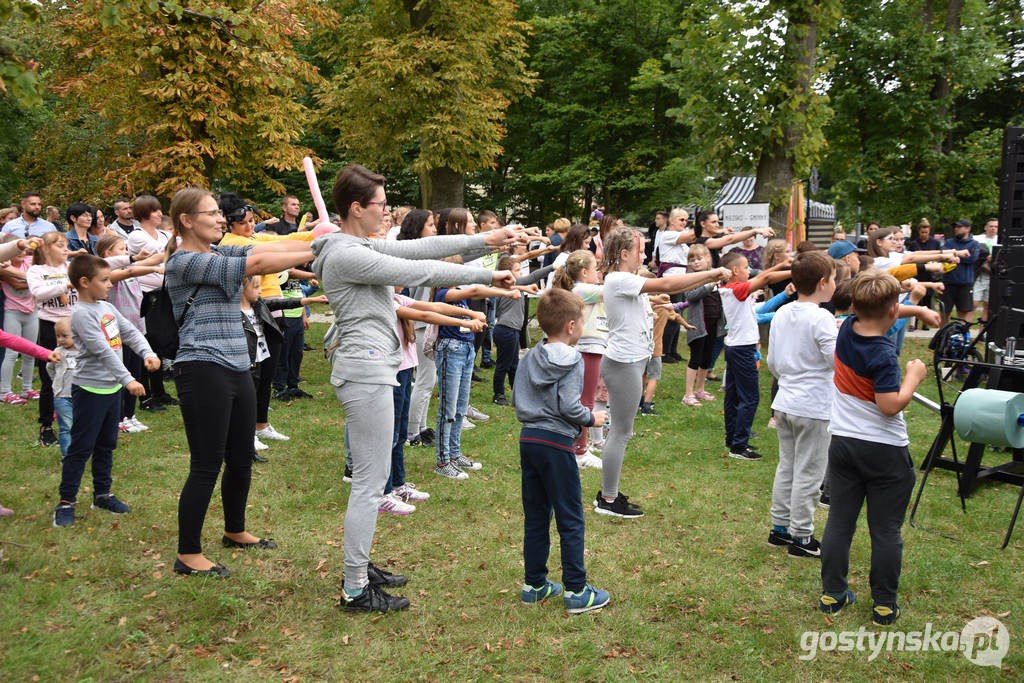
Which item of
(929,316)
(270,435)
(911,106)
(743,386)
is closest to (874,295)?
(929,316)

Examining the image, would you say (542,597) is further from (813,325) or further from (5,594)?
(5,594)

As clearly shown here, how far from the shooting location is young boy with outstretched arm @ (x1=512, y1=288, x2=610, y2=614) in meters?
4.34

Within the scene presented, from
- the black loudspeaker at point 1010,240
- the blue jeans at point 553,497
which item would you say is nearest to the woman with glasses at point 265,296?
the blue jeans at point 553,497

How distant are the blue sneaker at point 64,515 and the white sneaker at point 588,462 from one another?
13.8 feet

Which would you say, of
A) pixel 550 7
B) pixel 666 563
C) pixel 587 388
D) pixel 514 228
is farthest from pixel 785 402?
pixel 550 7

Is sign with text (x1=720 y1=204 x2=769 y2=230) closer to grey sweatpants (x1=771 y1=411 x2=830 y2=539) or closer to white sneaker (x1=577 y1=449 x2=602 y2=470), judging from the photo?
white sneaker (x1=577 y1=449 x2=602 y2=470)

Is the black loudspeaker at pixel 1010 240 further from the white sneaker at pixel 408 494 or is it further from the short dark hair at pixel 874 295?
the white sneaker at pixel 408 494

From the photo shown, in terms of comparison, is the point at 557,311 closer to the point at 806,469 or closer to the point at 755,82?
the point at 806,469

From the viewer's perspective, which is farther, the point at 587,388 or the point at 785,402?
the point at 587,388

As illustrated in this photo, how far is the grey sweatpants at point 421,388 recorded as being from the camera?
7.50 m

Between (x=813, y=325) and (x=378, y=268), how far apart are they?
3.16 meters

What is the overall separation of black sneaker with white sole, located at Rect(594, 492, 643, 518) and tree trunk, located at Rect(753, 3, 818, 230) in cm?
1065

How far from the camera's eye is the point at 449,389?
22.9 feet

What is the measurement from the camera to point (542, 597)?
4.61m
